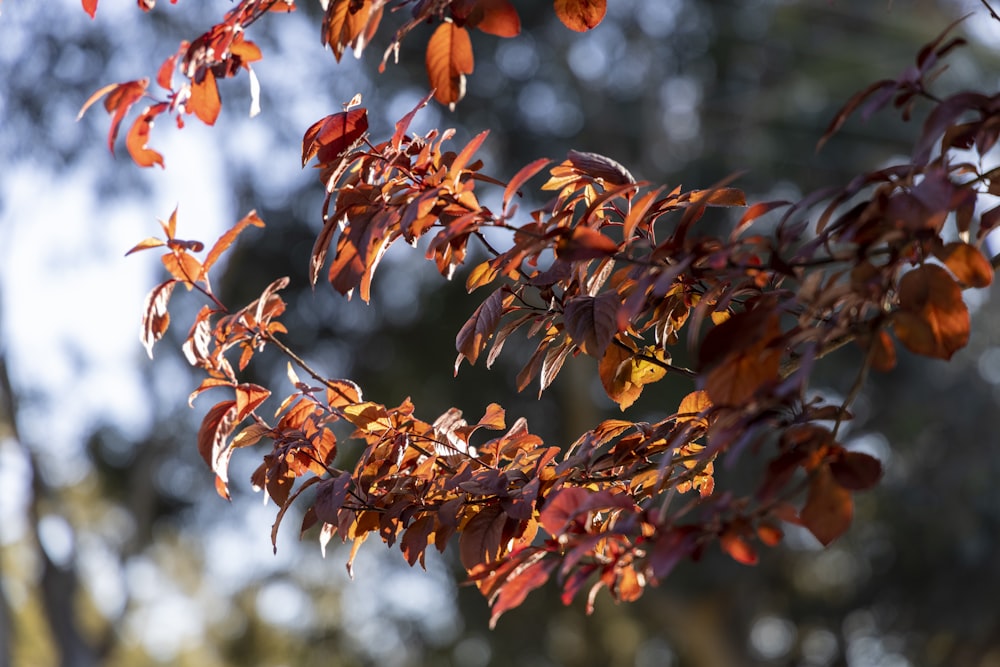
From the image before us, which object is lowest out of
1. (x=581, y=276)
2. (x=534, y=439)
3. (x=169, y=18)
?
(x=169, y=18)

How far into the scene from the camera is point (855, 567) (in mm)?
8727

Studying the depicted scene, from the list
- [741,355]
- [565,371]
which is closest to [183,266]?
[741,355]

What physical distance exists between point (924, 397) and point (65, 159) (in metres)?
6.88

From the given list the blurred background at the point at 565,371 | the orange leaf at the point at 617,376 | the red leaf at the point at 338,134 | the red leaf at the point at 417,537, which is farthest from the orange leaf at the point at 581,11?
the blurred background at the point at 565,371

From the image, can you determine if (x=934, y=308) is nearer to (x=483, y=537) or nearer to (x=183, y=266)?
(x=483, y=537)

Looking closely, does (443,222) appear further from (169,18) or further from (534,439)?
(169,18)

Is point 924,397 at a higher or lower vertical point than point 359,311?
lower

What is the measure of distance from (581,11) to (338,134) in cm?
29

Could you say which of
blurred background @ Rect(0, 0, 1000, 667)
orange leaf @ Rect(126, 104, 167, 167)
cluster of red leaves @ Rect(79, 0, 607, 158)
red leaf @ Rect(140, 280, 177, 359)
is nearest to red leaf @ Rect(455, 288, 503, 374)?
cluster of red leaves @ Rect(79, 0, 607, 158)

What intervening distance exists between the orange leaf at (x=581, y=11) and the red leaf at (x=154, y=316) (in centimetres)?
54

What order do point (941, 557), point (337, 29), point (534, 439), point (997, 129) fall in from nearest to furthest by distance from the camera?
point (997, 129) → point (337, 29) → point (534, 439) → point (941, 557)

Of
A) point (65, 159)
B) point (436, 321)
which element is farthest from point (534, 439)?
point (65, 159)

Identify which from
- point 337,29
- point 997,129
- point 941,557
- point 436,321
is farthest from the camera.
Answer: point 436,321

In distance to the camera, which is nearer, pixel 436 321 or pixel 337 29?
pixel 337 29
